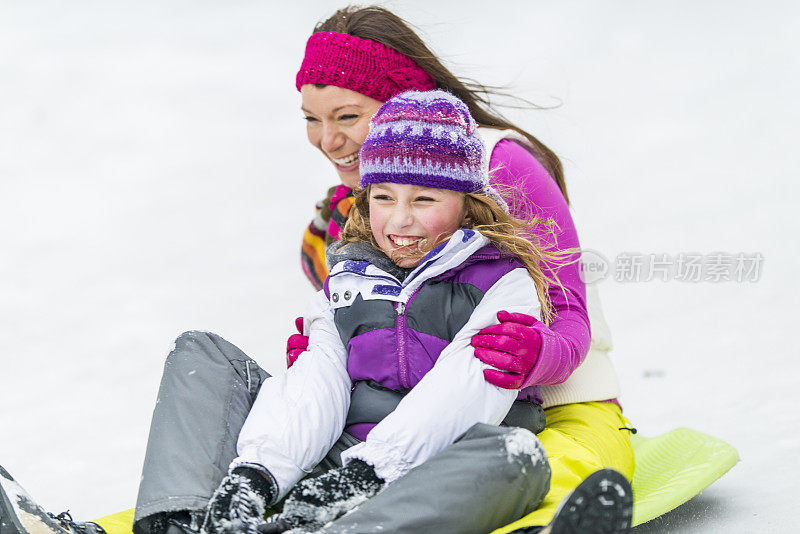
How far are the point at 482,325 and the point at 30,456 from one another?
146cm

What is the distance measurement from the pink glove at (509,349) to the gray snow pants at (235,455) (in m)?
0.11

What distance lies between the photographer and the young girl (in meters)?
1.26

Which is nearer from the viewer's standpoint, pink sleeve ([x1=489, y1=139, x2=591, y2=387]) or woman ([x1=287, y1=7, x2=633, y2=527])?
woman ([x1=287, y1=7, x2=633, y2=527])

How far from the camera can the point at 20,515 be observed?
1263mm

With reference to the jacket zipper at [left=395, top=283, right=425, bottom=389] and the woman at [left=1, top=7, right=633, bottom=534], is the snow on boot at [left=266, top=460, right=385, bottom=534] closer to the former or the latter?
the woman at [left=1, top=7, right=633, bottom=534]

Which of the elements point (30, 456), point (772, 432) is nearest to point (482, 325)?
point (772, 432)

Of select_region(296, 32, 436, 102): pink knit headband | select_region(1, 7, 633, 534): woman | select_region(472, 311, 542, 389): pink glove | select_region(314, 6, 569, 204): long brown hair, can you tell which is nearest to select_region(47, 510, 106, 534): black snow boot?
select_region(1, 7, 633, 534): woman

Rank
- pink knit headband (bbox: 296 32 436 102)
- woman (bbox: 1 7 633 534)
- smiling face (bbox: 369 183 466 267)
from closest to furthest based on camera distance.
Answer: woman (bbox: 1 7 633 534), smiling face (bbox: 369 183 466 267), pink knit headband (bbox: 296 32 436 102)

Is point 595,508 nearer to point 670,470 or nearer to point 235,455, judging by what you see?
point 235,455

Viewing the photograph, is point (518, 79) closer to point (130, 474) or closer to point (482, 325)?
point (482, 325)

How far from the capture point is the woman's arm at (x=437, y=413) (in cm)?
135

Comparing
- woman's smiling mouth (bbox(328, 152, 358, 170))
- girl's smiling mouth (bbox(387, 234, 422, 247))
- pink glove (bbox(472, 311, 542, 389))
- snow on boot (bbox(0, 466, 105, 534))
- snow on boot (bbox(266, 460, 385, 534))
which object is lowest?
snow on boot (bbox(266, 460, 385, 534))

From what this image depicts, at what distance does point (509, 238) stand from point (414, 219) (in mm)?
174

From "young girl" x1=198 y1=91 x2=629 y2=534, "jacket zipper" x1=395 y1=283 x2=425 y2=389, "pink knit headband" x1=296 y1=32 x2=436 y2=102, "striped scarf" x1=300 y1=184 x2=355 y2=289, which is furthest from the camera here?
"striped scarf" x1=300 y1=184 x2=355 y2=289
